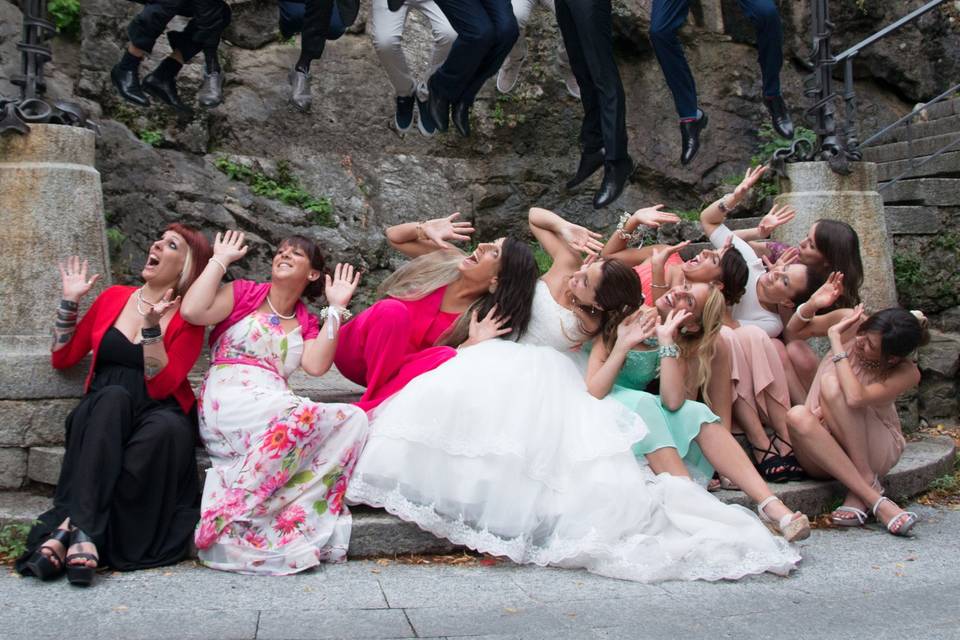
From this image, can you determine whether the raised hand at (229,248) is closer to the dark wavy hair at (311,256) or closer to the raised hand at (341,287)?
the dark wavy hair at (311,256)

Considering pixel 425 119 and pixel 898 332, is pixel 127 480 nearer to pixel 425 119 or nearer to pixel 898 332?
pixel 898 332

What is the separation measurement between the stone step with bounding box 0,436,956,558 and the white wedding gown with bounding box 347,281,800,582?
0.10 m

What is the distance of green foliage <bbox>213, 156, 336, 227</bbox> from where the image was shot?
28.5 ft

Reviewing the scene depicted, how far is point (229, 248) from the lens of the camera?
14.1 ft

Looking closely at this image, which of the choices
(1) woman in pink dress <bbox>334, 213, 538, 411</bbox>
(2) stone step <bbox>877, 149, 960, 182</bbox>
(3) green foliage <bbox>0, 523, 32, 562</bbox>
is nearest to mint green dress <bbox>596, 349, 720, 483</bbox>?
(1) woman in pink dress <bbox>334, 213, 538, 411</bbox>

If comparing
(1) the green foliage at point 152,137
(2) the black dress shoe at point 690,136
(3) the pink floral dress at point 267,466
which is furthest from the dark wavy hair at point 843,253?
(1) the green foliage at point 152,137

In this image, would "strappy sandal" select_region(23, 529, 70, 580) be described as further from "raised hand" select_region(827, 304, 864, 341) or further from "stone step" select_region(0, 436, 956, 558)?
"raised hand" select_region(827, 304, 864, 341)

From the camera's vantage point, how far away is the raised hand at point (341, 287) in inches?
168

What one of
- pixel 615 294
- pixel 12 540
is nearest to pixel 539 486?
pixel 615 294

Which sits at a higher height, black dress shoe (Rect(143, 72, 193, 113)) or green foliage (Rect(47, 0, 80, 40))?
green foliage (Rect(47, 0, 80, 40))

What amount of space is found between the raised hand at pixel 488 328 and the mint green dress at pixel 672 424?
0.62 meters

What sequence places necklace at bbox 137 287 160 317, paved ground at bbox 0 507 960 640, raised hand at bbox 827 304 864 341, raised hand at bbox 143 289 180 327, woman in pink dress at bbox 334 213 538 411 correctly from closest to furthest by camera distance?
1. paved ground at bbox 0 507 960 640
2. raised hand at bbox 143 289 180 327
3. necklace at bbox 137 287 160 317
4. woman in pink dress at bbox 334 213 538 411
5. raised hand at bbox 827 304 864 341

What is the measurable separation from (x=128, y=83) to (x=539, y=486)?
4.21 m

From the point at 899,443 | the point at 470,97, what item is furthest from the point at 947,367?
the point at 470,97
